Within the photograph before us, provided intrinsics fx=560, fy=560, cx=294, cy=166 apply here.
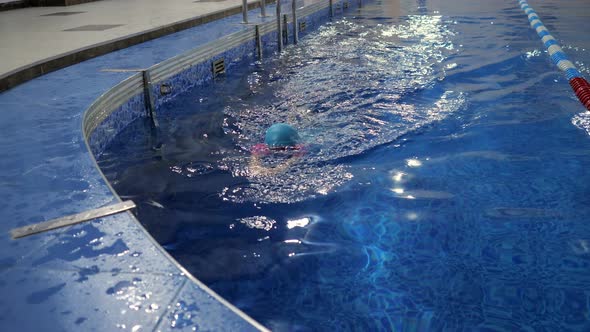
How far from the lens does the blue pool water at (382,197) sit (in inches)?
74.7

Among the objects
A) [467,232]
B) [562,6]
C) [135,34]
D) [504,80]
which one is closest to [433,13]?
[562,6]

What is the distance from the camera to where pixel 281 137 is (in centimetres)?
328

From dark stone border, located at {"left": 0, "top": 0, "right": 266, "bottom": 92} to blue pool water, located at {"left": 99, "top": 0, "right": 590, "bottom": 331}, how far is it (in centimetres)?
79

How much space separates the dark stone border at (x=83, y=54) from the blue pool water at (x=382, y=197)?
30.9 inches

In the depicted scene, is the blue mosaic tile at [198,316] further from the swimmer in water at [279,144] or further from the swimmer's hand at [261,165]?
the swimmer in water at [279,144]

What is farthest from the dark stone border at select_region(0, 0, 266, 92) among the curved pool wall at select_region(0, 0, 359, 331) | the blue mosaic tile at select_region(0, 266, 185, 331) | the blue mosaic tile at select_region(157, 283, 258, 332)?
the blue mosaic tile at select_region(157, 283, 258, 332)

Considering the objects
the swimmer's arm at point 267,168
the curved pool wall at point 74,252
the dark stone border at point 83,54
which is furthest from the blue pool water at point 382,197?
the dark stone border at point 83,54

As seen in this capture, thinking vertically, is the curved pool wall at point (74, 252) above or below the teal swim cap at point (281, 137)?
above

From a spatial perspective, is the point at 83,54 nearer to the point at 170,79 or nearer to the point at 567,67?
the point at 170,79

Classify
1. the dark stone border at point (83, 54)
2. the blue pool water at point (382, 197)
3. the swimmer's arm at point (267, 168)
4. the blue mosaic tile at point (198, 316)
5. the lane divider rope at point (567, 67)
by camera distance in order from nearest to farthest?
the blue mosaic tile at point (198, 316) < the blue pool water at point (382, 197) < the swimmer's arm at point (267, 168) < the dark stone border at point (83, 54) < the lane divider rope at point (567, 67)

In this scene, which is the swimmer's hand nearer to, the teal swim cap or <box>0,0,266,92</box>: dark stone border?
the teal swim cap

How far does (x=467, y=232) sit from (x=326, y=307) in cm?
83

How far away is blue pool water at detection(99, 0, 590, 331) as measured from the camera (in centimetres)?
190

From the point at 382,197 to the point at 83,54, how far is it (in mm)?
2946
